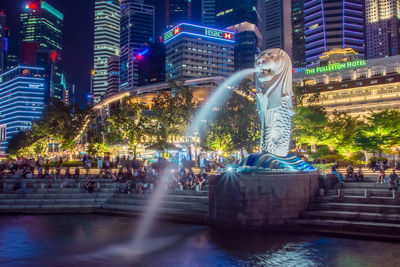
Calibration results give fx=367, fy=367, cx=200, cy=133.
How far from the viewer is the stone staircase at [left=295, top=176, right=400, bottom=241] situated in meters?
14.7

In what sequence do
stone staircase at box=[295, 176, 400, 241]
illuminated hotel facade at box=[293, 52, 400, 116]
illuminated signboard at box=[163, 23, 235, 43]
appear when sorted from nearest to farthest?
1. stone staircase at box=[295, 176, 400, 241]
2. illuminated hotel facade at box=[293, 52, 400, 116]
3. illuminated signboard at box=[163, 23, 235, 43]

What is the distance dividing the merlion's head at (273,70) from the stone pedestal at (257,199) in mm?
5308

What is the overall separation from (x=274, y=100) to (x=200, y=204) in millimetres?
7025

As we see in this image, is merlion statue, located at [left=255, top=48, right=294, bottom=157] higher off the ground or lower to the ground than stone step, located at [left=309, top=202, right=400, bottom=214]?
higher

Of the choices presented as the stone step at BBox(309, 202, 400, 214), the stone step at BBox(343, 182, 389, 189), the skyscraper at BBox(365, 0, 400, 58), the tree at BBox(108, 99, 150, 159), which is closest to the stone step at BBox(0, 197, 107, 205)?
the stone step at BBox(309, 202, 400, 214)

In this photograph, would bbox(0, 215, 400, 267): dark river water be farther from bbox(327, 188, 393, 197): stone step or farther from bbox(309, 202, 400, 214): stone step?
bbox(327, 188, 393, 197): stone step

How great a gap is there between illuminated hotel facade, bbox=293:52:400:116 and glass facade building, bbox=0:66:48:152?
421 feet

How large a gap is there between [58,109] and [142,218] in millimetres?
37770

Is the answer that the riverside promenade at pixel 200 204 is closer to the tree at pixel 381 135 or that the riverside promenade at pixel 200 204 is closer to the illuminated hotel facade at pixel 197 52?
the tree at pixel 381 135

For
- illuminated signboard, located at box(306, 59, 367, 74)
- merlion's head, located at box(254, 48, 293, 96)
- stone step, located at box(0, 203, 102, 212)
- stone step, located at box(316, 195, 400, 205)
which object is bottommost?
stone step, located at box(0, 203, 102, 212)

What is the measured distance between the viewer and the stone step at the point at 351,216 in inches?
590

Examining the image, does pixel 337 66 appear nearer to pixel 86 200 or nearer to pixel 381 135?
pixel 381 135

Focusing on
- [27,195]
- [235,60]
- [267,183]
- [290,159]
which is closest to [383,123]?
[290,159]

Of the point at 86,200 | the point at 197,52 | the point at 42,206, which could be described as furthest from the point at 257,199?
the point at 197,52
